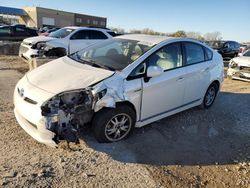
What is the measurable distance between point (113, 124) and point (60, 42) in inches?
286

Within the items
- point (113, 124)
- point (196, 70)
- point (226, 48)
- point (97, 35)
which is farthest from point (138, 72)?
point (226, 48)

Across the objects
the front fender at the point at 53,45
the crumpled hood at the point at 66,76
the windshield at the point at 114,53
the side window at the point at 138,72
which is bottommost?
the front fender at the point at 53,45

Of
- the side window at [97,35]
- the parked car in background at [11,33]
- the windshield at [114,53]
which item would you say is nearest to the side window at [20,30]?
the parked car in background at [11,33]

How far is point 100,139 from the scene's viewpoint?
4.04 meters

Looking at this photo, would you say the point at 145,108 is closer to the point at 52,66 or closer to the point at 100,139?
the point at 100,139

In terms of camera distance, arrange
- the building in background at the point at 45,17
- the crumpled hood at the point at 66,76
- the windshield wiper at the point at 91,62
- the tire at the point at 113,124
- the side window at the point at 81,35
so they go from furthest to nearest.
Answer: the building in background at the point at 45,17 → the side window at the point at 81,35 → the windshield wiper at the point at 91,62 → the tire at the point at 113,124 → the crumpled hood at the point at 66,76

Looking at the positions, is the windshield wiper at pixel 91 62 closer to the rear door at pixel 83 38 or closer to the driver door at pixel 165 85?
the driver door at pixel 165 85

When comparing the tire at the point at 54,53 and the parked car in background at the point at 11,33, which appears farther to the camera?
the parked car in background at the point at 11,33

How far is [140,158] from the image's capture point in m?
3.88

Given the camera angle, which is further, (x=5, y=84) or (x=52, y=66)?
(x=5, y=84)

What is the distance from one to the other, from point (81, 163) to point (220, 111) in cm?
395

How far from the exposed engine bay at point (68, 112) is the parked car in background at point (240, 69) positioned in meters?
7.65

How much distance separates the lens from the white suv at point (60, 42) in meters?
9.99

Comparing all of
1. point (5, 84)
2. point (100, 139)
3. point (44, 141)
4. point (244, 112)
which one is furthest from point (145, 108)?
point (5, 84)
